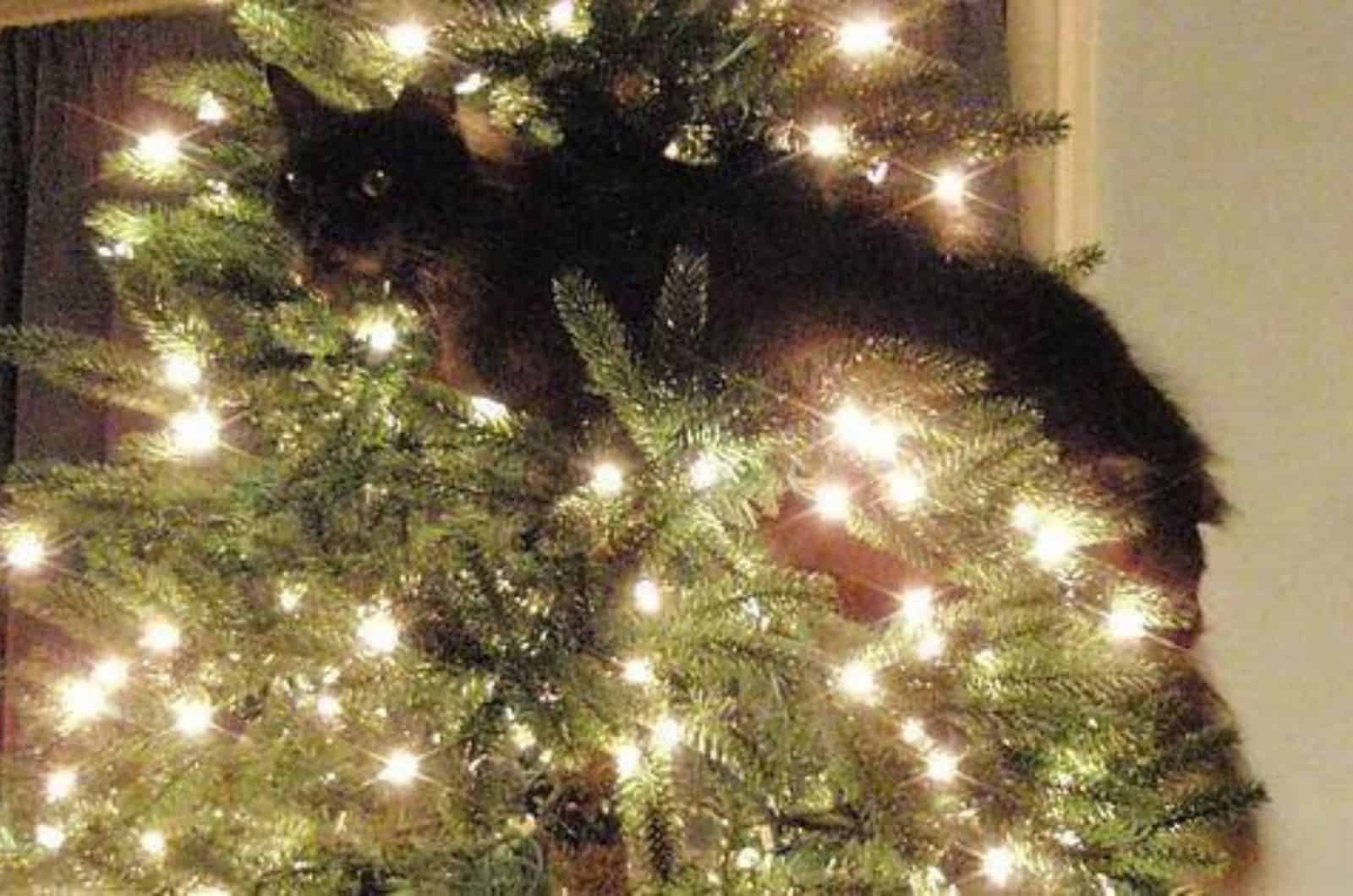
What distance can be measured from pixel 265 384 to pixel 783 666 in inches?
16.6

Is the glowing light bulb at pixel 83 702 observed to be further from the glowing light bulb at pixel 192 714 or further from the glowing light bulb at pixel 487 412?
the glowing light bulb at pixel 487 412

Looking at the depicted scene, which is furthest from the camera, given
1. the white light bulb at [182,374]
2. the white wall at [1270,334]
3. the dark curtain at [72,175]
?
the dark curtain at [72,175]

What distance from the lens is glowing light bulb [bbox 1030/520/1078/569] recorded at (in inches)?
32.2

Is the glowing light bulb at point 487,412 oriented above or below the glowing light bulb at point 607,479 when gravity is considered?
above

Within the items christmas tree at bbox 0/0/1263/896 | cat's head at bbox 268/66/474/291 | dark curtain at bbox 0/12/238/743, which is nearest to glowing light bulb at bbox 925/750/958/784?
christmas tree at bbox 0/0/1263/896

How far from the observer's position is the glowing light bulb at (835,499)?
31.8 inches

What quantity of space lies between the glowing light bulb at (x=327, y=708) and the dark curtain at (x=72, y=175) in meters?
1.24

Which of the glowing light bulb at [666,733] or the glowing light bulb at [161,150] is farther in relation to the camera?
the glowing light bulb at [161,150]

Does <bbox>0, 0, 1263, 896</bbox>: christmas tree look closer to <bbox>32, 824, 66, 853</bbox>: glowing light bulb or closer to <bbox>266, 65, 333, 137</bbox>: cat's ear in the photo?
<bbox>32, 824, 66, 853</bbox>: glowing light bulb

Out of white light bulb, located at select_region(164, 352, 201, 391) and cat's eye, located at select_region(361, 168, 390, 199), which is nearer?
white light bulb, located at select_region(164, 352, 201, 391)

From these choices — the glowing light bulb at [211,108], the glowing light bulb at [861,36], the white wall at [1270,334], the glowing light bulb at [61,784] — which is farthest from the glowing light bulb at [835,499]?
the white wall at [1270,334]

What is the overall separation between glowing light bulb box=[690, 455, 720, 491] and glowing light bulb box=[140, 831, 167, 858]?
1.22ft

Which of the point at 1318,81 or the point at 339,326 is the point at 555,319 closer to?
the point at 339,326

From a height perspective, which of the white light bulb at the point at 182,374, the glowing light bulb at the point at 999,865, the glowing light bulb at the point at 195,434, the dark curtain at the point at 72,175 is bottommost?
the glowing light bulb at the point at 999,865
